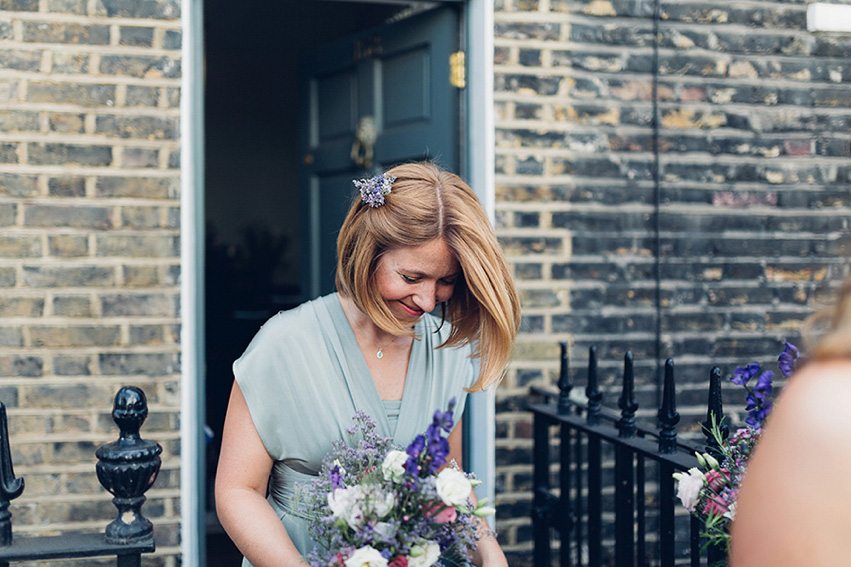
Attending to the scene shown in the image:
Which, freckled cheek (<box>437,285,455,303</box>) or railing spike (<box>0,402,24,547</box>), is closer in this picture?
railing spike (<box>0,402,24,547</box>)

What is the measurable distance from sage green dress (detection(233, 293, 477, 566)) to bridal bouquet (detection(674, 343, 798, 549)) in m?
0.70

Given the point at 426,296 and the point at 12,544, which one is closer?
the point at 12,544

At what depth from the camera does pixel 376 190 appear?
1.99 metres

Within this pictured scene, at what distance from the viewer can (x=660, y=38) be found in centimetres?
348

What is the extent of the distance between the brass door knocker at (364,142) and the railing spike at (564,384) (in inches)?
58.7

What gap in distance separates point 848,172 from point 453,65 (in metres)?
1.91

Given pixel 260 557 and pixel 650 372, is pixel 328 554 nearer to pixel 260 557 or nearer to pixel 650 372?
pixel 260 557

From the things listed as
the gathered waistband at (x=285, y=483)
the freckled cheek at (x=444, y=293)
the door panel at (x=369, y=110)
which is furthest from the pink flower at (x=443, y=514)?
the door panel at (x=369, y=110)

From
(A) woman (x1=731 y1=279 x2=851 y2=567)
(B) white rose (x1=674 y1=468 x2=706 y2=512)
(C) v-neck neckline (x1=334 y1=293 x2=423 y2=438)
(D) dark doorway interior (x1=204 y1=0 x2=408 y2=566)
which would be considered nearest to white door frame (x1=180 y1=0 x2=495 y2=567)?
(C) v-neck neckline (x1=334 y1=293 x2=423 y2=438)

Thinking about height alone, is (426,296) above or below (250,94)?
below

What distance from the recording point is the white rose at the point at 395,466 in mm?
1471

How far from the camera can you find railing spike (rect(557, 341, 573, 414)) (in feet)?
9.81

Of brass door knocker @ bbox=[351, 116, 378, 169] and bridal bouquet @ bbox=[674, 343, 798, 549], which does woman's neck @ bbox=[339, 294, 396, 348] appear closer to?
bridal bouquet @ bbox=[674, 343, 798, 549]

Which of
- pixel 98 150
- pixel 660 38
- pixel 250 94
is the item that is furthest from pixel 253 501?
pixel 250 94
